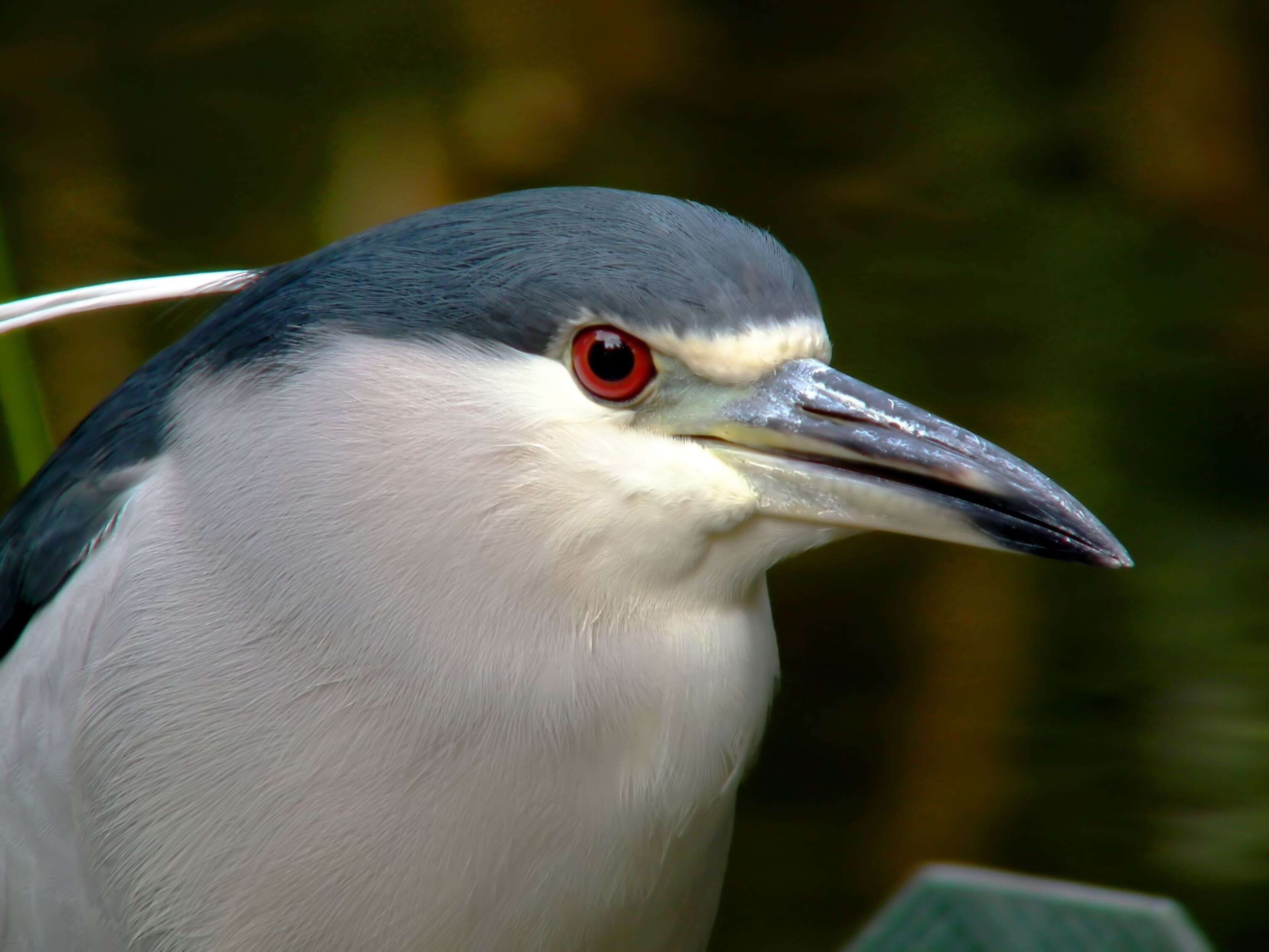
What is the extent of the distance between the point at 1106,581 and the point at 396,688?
1.53 metres

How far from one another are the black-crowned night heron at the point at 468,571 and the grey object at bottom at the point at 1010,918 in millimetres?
515

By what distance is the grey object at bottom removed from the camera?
1.53m

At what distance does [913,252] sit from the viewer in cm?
238

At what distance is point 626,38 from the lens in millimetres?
2461

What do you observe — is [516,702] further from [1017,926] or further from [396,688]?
[1017,926]

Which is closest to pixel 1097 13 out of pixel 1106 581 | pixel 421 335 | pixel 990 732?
pixel 1106 581

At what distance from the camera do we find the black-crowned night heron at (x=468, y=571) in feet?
3.59

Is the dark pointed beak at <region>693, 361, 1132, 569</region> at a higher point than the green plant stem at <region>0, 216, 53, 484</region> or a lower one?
lower

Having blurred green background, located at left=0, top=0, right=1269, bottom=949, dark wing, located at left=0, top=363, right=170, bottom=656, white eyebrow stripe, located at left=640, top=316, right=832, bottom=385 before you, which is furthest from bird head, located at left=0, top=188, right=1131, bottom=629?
blurred green background, located at left=0, top=0, right=1269, bottom=949

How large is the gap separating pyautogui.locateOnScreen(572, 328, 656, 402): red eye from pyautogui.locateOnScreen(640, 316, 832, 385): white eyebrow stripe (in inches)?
0.6

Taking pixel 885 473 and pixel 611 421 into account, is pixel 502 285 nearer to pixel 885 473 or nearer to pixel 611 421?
pixel 611 421

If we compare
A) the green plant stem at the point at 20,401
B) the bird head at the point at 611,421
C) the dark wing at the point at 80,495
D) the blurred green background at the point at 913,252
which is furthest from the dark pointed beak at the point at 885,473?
the blurred green background at the point at 913,252

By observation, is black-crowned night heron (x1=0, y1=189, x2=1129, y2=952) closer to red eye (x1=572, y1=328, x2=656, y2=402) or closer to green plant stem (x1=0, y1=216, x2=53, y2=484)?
red eye (x1=572, y1=328, x2=656, y2=402)

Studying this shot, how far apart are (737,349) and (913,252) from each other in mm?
1380
